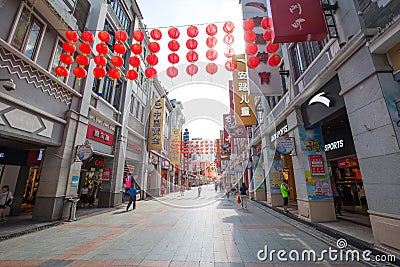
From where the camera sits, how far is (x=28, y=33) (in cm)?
727

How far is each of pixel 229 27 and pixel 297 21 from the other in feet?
7.17

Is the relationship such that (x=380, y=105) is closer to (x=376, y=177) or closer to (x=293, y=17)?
(x=376, y=177)

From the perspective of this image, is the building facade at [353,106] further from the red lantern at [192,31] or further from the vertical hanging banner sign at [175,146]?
the vertical hanging banner sign at [175,146]

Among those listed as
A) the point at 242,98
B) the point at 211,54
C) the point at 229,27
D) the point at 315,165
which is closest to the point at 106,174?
the point at 211,54

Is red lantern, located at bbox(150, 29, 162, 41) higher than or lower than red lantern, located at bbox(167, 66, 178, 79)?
higher

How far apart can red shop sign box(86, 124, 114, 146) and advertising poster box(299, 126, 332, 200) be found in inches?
440

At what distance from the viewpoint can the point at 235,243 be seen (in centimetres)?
517

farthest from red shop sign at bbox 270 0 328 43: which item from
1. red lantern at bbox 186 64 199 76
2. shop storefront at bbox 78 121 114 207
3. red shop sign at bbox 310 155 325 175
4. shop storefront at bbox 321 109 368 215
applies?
shop storefront at bbox 78 121 114 207

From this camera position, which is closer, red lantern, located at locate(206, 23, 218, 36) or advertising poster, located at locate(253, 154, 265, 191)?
red lantern, located at locate(206, 23, 218, 36)

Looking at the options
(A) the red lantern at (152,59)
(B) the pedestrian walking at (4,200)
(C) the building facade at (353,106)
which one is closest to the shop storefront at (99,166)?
(B) the pedestrian walking at (4,200)

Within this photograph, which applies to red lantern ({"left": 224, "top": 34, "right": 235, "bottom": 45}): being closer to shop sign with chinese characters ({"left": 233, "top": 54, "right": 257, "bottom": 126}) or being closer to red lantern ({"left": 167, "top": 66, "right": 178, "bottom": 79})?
red lantern ({"left": 167, "top": 66, "right": 178, "bottom": 79})

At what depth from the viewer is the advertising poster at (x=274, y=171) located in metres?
12.4

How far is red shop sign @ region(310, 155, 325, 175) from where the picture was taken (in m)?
7.74

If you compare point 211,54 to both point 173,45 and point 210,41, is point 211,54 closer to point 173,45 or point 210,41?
point 210,41
